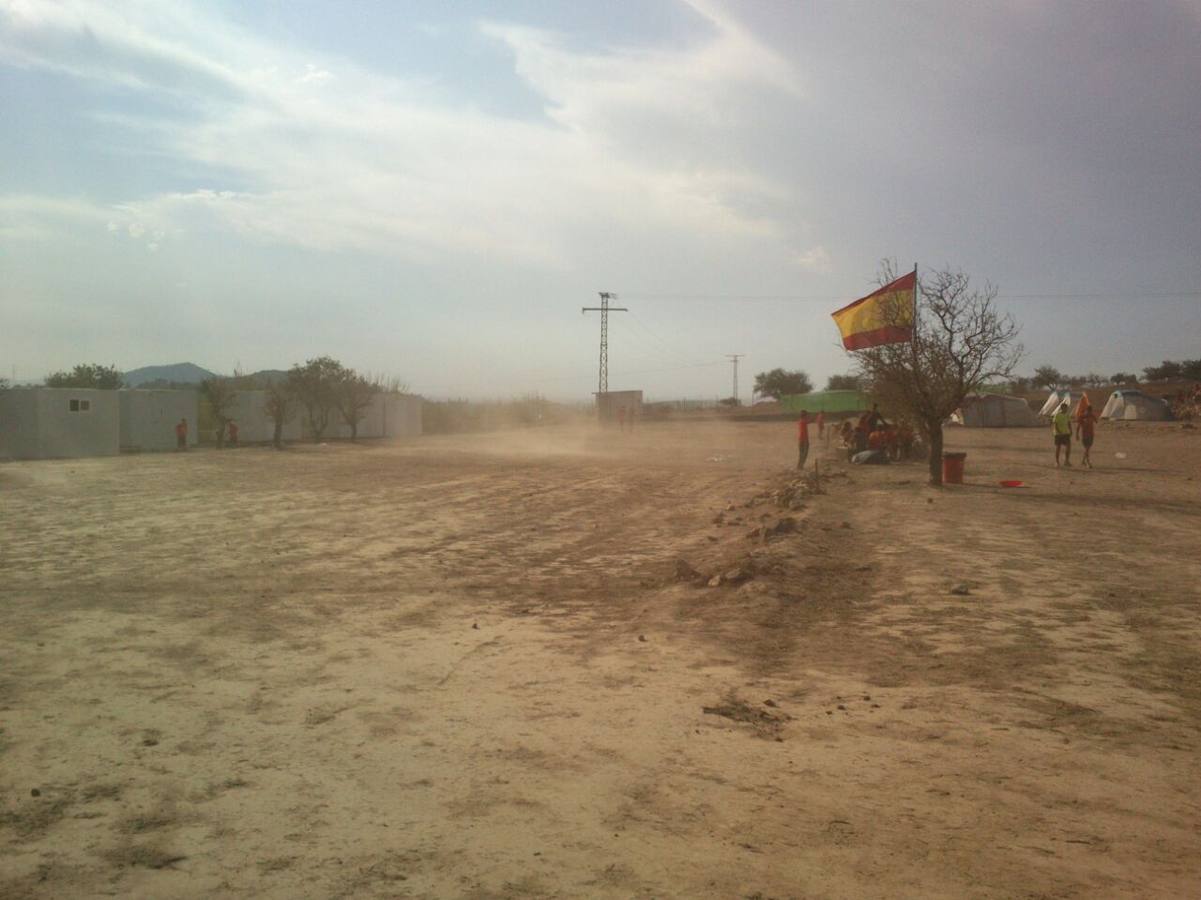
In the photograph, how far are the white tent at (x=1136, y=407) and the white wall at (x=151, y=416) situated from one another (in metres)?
46.8

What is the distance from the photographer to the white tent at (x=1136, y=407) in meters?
49.9

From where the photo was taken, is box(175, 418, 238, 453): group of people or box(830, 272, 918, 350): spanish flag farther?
box(175, 418, 238, 453): group of people

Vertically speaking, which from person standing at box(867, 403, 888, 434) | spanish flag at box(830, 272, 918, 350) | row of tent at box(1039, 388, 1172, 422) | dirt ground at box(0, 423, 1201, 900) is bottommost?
dirt ground at box(0, 423, 1201, 900)

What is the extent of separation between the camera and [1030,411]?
53906 millimetres

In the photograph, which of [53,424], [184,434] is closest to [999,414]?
[184,434]

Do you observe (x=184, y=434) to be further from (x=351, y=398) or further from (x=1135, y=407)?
(x=1135, y=407)

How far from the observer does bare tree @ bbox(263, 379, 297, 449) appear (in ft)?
144

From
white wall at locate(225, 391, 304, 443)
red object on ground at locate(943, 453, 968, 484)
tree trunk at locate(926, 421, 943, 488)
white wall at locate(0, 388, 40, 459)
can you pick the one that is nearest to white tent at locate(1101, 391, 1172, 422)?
red object on ground at locate(943, 453, 968, 484)

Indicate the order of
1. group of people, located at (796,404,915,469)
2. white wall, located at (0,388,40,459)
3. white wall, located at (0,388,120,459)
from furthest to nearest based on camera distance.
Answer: white wall, located at (0,388,120,459) < white wall, located at (0,388,40,459) < group of people, located at (796,404,915,469)

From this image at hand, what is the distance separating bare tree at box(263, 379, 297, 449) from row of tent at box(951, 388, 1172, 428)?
115ft

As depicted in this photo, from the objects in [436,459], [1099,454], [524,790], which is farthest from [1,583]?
[1099,454]

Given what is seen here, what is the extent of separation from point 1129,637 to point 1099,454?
2421 cm

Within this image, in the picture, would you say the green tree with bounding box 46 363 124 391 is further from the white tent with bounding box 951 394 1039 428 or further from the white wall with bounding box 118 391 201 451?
the white tent with bounding box 951 394 1039 428

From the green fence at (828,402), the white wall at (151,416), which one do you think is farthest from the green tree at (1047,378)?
the white wall at (151,416)
